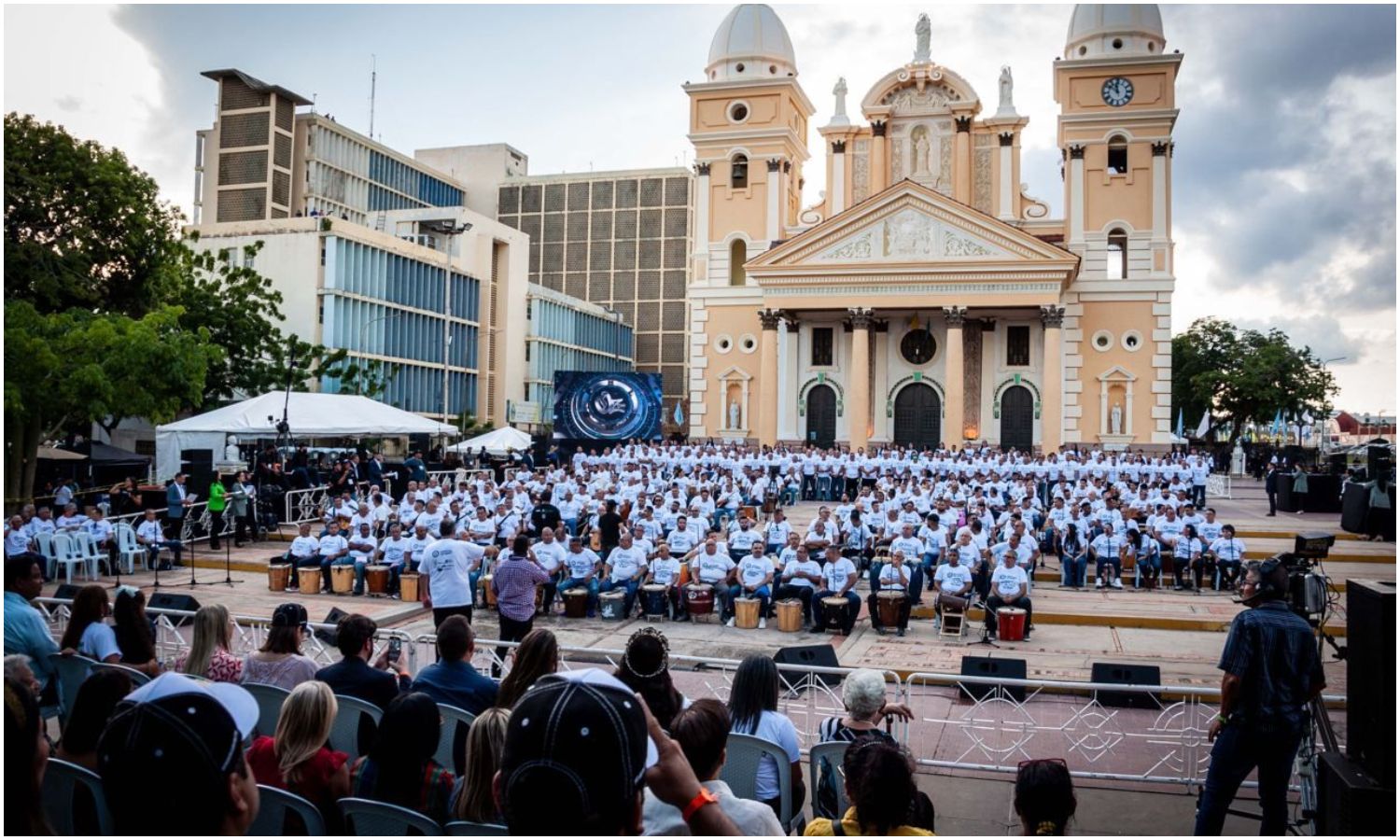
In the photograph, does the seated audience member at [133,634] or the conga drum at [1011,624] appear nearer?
the seated audience member at [133,634]

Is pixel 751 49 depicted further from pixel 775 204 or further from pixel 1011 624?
pixel 1011 624

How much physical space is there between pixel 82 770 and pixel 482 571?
483 inches

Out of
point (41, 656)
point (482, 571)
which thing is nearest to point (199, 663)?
point (41, 656)

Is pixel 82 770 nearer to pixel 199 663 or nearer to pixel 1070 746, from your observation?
pixel 199 663

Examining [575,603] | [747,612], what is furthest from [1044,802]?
[575,603]

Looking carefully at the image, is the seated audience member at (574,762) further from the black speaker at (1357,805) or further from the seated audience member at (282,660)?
the black speaker at (1357,805)

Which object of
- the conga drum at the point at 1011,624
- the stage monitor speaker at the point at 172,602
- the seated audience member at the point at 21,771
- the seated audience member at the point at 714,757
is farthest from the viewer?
the conga drum at the point at 1011,624

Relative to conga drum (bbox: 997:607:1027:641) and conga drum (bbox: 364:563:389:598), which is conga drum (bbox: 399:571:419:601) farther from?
conga drum (bbox: 997:607:1027:641)

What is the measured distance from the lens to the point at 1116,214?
4097cm

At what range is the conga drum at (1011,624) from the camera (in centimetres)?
1372

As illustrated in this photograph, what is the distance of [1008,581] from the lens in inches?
549

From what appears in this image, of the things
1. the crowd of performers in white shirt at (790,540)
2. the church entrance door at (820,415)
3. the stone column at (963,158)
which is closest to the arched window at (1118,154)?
the stone column at (963,158)

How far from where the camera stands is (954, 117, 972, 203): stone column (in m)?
42.6

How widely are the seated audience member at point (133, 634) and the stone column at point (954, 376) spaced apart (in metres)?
33.2
